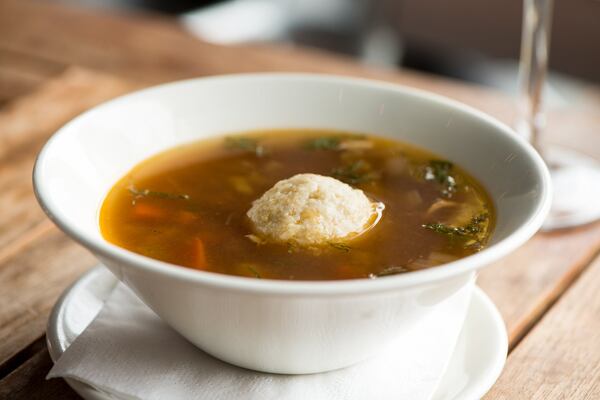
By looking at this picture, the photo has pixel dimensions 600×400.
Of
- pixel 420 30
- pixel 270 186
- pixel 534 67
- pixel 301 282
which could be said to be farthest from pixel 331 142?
pixel 420 30

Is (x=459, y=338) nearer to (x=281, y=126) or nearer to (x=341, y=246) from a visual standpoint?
(x=341, y=246)

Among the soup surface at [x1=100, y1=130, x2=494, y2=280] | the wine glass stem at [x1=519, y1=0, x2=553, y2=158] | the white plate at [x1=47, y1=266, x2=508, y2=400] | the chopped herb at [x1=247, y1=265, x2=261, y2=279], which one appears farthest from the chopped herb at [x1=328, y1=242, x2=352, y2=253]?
the wine glass stem at [x1=519, y1=0, x2=553, y2=158]

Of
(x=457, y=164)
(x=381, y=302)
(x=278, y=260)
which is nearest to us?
(x=381, y=302)

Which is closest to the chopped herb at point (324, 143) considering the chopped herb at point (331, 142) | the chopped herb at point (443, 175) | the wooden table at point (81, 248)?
the chopped herb at point (331, 142)

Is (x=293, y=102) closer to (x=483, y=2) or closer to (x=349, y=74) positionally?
(x=349, y=74)

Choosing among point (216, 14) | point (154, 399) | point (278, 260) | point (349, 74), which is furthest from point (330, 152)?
point (216, 14)

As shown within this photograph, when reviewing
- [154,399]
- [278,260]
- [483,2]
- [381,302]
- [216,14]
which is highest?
[381,302]
